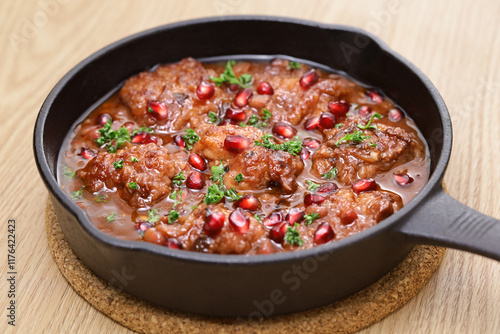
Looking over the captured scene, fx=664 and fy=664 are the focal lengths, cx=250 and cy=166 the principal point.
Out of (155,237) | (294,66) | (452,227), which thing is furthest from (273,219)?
(294,66)

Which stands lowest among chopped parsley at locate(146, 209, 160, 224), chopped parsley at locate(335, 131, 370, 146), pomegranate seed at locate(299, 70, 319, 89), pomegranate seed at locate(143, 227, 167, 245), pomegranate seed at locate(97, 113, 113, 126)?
pomegranate seed at locate(97, 113, 113, 126)

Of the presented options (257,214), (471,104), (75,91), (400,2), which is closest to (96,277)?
(257,214)

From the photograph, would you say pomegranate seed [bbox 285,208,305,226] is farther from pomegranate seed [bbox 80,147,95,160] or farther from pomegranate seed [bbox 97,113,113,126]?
pomegranate seed [bbox 97,113,113,126]

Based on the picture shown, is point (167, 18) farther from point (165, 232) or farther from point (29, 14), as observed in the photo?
point (165, 232)

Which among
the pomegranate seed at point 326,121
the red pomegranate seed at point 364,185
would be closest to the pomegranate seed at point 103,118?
the pomegranate seed at point 326,121

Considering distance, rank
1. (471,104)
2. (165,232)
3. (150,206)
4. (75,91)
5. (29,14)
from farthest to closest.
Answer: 1. (29,14)
2. (471,104)
3. (75,91)
4. (150,206)
5. (165,232)

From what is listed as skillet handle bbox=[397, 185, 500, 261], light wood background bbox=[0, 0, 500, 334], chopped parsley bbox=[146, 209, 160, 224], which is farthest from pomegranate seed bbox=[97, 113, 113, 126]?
skillet handle bbox=[397, 185, 500, 261]
